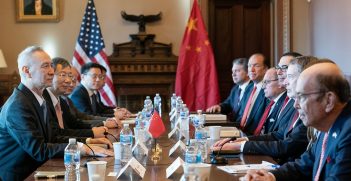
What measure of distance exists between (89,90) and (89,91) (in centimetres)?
1

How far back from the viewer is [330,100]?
6.44 feet

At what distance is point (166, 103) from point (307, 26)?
8.16 ft

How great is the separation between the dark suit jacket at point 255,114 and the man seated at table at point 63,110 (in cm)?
119

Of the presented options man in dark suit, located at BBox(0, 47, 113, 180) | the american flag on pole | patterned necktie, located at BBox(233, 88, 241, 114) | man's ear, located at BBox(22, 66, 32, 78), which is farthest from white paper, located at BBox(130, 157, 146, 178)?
the american flag on pole

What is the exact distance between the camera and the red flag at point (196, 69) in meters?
7.30

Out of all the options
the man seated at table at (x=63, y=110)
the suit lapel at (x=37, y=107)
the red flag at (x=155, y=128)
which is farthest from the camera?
the man seated at table at (x=63, y=110)

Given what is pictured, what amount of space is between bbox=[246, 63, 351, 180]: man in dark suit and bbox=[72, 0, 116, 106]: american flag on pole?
524 centimetres

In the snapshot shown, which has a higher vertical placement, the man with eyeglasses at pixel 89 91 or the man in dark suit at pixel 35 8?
the man in dark suit at pixel 35 8

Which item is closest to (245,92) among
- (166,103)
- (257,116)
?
(257,116)

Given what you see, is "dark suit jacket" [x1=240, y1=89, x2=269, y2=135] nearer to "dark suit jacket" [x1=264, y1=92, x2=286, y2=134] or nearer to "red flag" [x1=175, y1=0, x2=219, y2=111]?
"dark suit jacket" [x1=264, y1=92, x2=286, y2=134]

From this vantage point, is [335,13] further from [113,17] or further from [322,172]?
[322,172]

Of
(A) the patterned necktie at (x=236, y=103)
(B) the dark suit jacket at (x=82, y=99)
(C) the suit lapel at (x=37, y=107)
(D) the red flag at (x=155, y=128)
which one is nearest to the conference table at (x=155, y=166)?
(D) the red flag at (x=155, y=128)

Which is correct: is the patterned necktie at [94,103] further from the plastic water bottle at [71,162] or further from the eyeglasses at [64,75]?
the plastic water bottle at [71,162]

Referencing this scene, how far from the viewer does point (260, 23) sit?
7.86m
